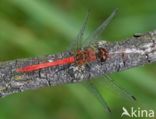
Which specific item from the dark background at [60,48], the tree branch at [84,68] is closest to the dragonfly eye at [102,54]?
the tree branch at [84,68]

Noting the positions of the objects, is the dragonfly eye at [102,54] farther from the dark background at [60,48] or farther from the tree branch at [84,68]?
the dark background at [60,48]

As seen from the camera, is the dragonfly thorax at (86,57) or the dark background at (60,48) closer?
the dragonfly thorax at (86,57)

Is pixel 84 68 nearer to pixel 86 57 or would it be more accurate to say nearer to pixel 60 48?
pixel 86 57

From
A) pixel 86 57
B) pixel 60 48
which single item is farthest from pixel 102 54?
pixel 60 48

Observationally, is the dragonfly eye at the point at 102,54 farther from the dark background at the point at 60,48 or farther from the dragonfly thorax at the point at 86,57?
the dark background at the point at 60,48

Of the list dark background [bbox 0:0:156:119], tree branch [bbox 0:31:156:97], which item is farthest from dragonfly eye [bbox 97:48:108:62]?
dark background [bbox 0:0:156:119]
